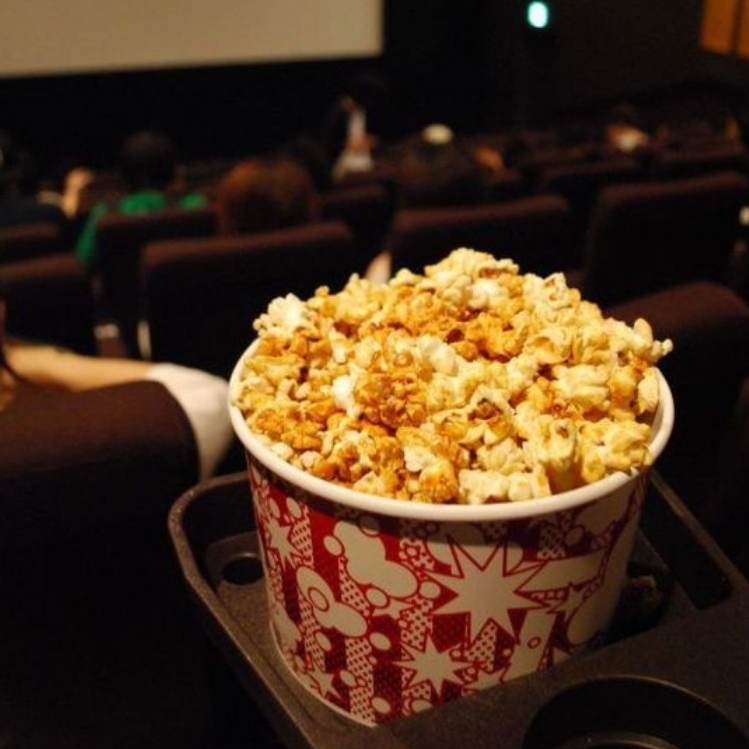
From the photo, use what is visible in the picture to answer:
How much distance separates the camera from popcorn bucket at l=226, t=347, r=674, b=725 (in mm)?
495

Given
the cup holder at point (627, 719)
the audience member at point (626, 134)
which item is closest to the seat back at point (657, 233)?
the cup holder at point (627, 719)

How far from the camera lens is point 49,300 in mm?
1934

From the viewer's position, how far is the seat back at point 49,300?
1.89 metres

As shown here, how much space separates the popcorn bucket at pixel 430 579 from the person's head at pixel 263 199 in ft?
5.52

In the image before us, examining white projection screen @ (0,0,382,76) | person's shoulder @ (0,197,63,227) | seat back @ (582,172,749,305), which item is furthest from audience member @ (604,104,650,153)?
person's shoulder @ (0,197,63,227)

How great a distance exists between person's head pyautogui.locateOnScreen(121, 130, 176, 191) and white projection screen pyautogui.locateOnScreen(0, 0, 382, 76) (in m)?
2.80

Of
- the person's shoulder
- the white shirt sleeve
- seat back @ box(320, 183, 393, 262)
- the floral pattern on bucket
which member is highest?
the floral pattern on bucket

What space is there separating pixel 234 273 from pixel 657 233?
1.06 meters

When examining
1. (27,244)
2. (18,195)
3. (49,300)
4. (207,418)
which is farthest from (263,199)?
(18,195)

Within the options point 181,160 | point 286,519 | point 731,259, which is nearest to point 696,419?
point 286,519

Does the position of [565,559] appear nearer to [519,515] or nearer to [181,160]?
[519,515]

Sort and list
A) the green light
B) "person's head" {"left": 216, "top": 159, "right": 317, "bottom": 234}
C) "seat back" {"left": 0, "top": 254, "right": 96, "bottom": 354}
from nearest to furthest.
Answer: "seat back" {"left": 0, "top": 254, "right": 96, "bottom": 354} → "person's head" {"left": 216, "top": 159, "right": 317, "bottom": 234} → the green light

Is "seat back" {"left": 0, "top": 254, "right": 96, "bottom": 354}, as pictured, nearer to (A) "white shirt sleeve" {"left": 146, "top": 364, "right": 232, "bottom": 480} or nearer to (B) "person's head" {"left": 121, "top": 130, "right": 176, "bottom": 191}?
(A) "white shirt sleeve" {"left": 146, "top": 364, "right": 232, "bottom": 480}

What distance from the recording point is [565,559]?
52 centimetres
